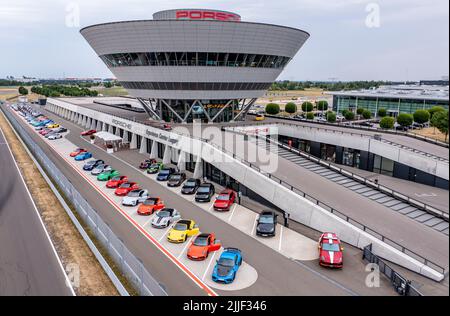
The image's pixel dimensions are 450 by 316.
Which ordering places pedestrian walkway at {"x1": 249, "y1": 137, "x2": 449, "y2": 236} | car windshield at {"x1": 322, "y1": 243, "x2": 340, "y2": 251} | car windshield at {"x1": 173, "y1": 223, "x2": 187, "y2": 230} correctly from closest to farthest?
car windshield at {"x1": 322, "y1": 243, "x2": 340, "y2": 251}, pedestrian walkway at {"x1": 249, "y1": 137, "x2": 449, "y2": 236}, car windshield at {"x1": 173, "y1": 223, "x2": 187, "y2": 230}

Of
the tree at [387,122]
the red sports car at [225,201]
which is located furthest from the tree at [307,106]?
the red sports car at [225,201]

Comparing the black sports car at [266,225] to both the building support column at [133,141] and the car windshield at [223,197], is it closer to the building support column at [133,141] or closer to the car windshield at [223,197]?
the car windshield at [223,197]

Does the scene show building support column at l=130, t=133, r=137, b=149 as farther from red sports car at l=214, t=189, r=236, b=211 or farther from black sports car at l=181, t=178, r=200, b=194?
red sports car at l=214, t=189, r=236, b=211

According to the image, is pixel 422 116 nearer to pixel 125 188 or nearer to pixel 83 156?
pixel 125 188

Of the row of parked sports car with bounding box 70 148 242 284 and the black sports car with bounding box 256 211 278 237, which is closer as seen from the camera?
the row of parked sports car with bounding box 70 148 242 284

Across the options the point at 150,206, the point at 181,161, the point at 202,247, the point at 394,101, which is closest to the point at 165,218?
the point at 150,206

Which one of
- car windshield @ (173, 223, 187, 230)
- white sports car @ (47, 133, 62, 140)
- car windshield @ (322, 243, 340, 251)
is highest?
white sports car @ (47, 133, 62, 140)

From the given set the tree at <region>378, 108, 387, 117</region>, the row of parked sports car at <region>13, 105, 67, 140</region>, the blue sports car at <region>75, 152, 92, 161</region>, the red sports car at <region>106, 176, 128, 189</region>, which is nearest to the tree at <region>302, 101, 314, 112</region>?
the tree at <region>378, 108, 387, 117</region>
